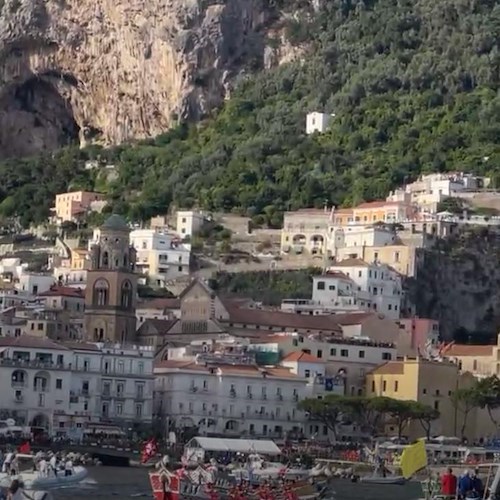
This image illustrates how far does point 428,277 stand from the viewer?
138875mm

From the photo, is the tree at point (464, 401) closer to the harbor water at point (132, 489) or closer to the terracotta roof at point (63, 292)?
the harbor water at point (132, 489)

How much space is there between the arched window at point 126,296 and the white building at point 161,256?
20.3 metres

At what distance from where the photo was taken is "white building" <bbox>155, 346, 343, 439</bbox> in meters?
113

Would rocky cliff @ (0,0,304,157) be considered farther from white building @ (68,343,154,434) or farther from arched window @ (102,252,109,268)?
white building @ (68,343,154,434)

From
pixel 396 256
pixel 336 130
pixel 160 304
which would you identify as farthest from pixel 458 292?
pixel 336 130

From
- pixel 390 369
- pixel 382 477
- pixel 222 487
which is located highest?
pixel 390 369

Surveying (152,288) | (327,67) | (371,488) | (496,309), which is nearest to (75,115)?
(327,67)

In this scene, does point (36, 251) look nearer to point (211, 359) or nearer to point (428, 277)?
point (428, 277)

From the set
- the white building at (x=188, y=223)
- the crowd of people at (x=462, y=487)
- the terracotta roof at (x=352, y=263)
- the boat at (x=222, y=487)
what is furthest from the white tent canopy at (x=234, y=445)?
the white building at (x=188, y=223)

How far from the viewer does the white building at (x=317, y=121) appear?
162875 mm

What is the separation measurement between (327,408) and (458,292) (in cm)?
2838

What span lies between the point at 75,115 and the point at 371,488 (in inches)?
3549

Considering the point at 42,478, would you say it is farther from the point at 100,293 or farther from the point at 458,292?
the point at 458,292

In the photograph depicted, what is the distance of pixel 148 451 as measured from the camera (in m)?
96.2
